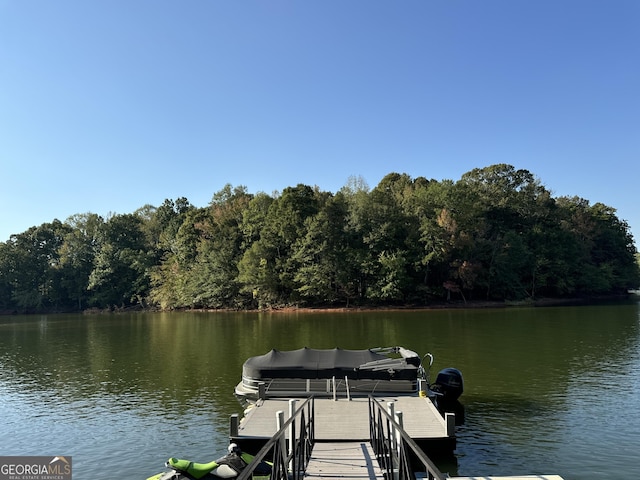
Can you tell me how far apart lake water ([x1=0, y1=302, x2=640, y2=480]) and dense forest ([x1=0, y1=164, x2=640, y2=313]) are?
2924cm

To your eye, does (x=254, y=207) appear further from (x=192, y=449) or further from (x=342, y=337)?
(x=192, y=449)

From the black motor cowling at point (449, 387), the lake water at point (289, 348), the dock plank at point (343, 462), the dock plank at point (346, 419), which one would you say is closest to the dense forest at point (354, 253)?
the lake water at point (289, 348)

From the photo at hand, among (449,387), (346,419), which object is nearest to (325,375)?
(346,419)

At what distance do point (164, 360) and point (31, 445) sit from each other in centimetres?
1377

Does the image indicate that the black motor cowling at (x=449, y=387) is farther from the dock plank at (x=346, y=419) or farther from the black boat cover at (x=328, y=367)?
the dock plank at (x=346, y=419)

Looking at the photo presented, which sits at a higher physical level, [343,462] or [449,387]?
[343,462]

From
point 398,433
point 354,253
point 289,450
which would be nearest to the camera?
point 398,433

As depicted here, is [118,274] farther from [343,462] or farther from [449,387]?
[343,462]

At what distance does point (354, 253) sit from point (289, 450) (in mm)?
58825

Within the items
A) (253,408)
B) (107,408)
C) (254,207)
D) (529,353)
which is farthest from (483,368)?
(254,207)

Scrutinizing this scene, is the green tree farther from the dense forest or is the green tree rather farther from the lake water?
the lake water

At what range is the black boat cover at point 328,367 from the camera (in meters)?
15.2

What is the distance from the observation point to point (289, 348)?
29.4 meters

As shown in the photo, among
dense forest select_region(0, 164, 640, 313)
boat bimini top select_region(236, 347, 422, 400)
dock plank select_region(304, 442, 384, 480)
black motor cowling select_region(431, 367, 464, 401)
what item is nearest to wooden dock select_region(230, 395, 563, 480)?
dock plank select_region(304, 442, 384, 480)
